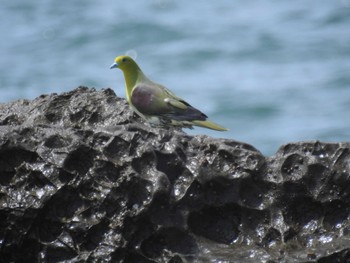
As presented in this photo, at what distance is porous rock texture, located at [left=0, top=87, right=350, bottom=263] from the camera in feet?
13.4

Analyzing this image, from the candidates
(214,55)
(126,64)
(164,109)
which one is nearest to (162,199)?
(164,109)

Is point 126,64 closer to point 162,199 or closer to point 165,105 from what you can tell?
point 165,105

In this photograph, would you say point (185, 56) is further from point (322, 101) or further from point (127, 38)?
point (322, 101)

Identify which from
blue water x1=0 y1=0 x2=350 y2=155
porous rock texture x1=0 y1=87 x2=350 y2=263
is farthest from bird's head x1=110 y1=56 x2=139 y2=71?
blue water x1=0 y1=0 x2=350 y2=155

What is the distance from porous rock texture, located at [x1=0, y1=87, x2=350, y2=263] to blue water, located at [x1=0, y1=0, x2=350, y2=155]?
6.25 meters

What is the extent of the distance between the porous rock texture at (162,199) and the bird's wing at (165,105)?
1297 mm

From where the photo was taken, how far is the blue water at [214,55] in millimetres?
11461

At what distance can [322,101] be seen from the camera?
1148 centimetres

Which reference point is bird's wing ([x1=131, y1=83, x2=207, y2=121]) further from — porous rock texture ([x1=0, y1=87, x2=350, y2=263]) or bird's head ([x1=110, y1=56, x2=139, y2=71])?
porous rock texture ([x1=0, y1=87, x2=350, y2=263])

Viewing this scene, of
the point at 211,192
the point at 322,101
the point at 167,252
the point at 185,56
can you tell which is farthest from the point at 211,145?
the point at 185,56

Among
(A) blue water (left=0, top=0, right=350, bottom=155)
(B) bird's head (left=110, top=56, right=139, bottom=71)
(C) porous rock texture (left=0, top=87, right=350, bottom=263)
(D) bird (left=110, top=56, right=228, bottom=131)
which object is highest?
(A) blue water (left=0, top=0, right=350, bottom=155)

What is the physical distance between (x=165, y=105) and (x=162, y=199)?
1627 mm

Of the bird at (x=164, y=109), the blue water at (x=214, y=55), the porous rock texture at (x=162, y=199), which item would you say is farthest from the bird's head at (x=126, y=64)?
the blue water at (x=214, y=55)

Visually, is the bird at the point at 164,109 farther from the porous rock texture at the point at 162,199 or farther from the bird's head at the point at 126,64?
the porous rock texture at the point at 162,199
